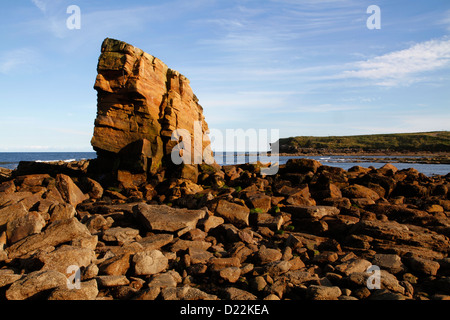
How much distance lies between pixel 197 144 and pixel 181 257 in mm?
17184

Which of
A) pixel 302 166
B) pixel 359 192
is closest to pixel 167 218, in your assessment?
pixel 359 192

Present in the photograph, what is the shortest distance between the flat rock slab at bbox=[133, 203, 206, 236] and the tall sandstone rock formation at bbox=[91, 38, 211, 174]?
847 cm

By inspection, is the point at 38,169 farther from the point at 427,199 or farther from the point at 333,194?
the point at 427,199

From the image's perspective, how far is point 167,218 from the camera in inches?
434

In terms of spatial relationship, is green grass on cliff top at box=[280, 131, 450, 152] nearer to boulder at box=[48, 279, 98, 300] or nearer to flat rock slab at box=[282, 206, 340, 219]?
flat rock slab at box=[282, 206, 340, 219]

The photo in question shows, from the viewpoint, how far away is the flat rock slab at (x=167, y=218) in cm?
1070

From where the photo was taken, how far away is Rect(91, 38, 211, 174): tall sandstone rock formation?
65.2 feet

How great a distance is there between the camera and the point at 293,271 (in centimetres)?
814

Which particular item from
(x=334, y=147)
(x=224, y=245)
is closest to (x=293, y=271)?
(x=224, y=245)

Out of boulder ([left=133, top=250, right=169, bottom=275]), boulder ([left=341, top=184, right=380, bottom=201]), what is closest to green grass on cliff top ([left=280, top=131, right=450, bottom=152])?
boulder ([left=341, top=184, right=380, bottom=201])

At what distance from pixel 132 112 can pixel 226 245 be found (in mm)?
13877

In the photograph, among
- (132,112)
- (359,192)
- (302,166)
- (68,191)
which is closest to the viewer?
(68,191)

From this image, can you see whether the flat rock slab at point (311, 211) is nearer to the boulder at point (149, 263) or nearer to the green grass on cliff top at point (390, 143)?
the boulder at point (149, 263)

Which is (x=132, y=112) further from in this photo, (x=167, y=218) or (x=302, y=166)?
(x=302, y=166)
